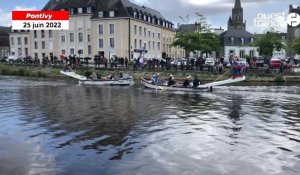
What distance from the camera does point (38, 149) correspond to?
1522 centimetres

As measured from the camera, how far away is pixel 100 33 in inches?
3440

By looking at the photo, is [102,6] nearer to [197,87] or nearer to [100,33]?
[100,33]

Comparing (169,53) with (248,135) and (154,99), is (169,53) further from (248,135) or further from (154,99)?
(248,135)

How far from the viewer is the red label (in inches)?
2566

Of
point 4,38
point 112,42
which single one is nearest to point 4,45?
point 4,38

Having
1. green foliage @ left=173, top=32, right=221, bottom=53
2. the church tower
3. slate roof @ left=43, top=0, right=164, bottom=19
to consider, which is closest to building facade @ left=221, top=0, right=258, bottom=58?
slate roof @ left=43, top=0, right=164, bottom=19

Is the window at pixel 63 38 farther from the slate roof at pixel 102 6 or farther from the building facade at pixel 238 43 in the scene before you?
the building facade at pixel 238 43

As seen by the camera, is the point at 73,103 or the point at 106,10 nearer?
the point at 73,103

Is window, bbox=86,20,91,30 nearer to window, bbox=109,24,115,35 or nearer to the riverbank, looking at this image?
window, bbox=109,24,115,35

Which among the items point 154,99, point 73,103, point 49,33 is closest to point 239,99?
point 154,99

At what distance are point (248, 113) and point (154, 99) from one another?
927cm

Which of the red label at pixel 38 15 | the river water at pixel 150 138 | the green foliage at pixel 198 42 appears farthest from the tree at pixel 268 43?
the river water at pixel 150 138

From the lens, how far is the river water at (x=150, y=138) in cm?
1323

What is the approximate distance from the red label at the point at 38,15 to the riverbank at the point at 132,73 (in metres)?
8.22
